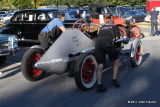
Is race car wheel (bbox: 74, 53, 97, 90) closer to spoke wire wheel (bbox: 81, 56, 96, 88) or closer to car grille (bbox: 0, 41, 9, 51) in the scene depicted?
spoke wire wheel (bbox: 81, 56, 96, 88)

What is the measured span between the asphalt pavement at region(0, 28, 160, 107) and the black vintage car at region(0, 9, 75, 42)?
3.97m

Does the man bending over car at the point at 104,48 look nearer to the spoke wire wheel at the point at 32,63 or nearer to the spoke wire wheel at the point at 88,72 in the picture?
the spoke wire wheel at the point at 88,72

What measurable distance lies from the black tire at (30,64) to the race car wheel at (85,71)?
1.33 meters

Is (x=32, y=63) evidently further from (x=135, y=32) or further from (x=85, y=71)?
(x=135, y=32)

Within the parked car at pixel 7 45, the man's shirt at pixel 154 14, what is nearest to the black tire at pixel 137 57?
the parked car at pixel 7 45

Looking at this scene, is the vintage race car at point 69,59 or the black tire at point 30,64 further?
the black tire at point 30,64

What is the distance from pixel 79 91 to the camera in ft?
17.6

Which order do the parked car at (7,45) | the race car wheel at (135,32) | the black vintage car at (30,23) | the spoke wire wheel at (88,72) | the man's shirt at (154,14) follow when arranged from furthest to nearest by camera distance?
the man's shirt at (154,14) < the race car wheel at (135,32) < the black vintage car at (30,23) < the parked car at (7,45) < the spoke wire wheel at (88,72)

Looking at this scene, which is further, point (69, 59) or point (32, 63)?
point (32, 63)

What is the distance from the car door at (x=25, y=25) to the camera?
11.1 metres

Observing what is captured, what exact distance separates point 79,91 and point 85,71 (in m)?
0.45

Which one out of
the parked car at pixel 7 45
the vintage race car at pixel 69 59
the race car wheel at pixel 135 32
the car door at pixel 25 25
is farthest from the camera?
the race car wheel at pixel 135 32

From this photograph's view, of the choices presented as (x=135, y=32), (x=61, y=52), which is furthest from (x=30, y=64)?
(x=135, y=32)

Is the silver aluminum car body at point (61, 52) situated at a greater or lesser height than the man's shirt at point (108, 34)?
lesser
